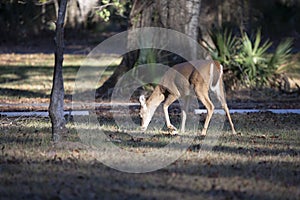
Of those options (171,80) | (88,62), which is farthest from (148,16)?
(88,62)

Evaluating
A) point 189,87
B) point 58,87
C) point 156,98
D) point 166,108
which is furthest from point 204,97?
point 58,87

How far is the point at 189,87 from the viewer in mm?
13508

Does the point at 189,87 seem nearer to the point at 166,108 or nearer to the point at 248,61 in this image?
the point at 166,108

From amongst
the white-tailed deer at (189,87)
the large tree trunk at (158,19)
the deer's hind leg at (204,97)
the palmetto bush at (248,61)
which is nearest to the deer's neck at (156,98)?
the white-tailed deer at (189,87)

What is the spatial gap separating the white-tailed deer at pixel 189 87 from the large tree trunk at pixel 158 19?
6.97 meters

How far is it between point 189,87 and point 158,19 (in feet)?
28.2

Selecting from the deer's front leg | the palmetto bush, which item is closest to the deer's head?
the deer's front leg

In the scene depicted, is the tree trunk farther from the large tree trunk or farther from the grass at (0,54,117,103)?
the large tree trunk

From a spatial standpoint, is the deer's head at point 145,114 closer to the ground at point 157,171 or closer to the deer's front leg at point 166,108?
the deer's front leg at point 166,108

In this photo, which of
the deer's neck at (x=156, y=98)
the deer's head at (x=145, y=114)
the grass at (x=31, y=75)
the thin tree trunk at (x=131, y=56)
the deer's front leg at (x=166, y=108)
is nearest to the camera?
the deer's front leg at (x=166, y=108)

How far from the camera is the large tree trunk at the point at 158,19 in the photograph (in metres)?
20.7

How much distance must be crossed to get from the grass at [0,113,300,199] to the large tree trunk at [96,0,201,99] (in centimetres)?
837

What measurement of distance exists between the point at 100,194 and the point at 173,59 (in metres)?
14.5

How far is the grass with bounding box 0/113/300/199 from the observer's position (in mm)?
7848
